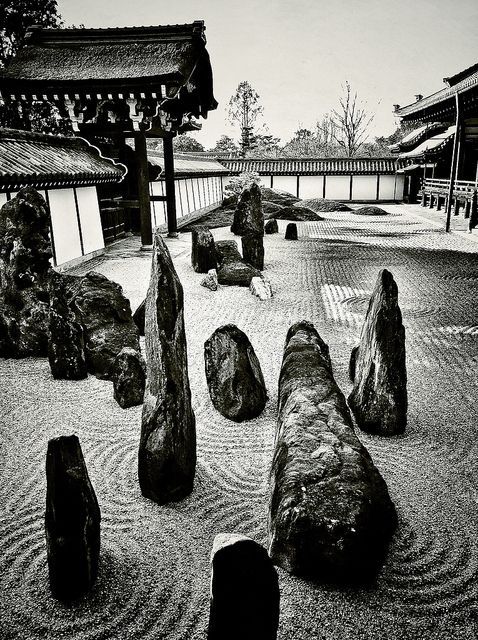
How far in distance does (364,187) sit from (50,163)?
28.9m

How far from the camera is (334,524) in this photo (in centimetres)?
335

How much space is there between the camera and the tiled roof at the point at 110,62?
1466cm

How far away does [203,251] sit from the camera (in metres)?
13.4

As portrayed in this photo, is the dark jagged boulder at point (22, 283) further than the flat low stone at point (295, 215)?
No

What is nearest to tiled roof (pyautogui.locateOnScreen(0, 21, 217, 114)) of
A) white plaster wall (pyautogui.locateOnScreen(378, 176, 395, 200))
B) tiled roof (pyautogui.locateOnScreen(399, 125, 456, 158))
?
tiled roof (pyautogui.locateOnScreen(399, 125, 456, 158))

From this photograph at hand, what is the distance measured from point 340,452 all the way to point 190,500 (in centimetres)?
144

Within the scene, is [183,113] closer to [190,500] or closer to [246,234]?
[246,234]

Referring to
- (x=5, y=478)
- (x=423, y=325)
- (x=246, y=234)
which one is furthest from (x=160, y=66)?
(x=5, y=478)

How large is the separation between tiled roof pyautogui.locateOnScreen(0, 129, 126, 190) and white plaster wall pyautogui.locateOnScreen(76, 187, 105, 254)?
2.11 ft

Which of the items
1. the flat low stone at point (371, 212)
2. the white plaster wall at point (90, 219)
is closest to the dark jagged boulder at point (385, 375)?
the white plaster wall at point (90, 219)

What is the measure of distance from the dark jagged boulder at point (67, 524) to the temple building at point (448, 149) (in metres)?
18.1

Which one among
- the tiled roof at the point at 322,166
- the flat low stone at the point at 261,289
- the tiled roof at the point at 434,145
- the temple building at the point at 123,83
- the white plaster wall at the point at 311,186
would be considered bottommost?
the flat low stone at the point at 261,289

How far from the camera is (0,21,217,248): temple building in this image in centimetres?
1478

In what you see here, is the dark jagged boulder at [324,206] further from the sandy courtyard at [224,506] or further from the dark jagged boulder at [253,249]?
the sandy courtyard at [224,506]
